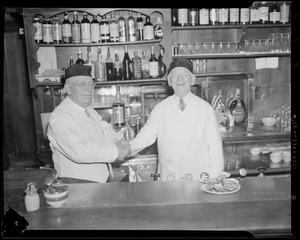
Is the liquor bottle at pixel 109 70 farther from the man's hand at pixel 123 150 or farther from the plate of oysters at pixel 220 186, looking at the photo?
the plate of oysters at pixel 220 186

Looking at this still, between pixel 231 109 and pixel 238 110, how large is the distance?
2.8 inches

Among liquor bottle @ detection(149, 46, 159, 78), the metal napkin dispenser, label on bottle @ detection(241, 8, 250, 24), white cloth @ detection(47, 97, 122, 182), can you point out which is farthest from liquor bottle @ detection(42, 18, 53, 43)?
label on bottle @ detection(241, 8, 250, 24)

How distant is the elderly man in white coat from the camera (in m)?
2.54

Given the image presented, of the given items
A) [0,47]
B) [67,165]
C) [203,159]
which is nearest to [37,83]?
[67,165]

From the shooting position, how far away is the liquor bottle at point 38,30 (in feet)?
10.2

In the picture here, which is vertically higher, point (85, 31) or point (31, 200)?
point (85, 31)

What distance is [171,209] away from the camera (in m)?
1.57

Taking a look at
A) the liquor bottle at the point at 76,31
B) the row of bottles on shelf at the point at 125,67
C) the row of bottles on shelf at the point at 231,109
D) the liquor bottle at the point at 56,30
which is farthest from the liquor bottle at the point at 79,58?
the row of bottles on shelf at the point at 231,109

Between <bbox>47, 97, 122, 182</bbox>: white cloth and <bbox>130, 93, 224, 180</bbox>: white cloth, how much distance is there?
339 millimetres

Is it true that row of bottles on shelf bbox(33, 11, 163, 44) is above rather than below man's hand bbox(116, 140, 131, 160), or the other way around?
above

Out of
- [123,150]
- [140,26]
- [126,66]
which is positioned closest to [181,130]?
[123,150]

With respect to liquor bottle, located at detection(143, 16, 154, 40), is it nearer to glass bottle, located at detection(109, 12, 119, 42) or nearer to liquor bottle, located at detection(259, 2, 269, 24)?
glass bottle, located at detection(109, 12, 119, 42)

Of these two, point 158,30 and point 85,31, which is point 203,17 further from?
point 85,31

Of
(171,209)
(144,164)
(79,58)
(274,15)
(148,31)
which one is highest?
(274,15)
